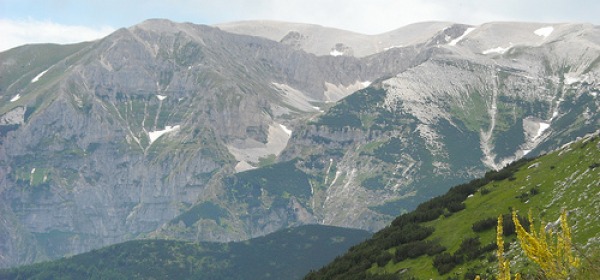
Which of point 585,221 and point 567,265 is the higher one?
point 567,265

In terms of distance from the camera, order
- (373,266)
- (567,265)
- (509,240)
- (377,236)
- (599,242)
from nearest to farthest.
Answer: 1. (567,265)
2. (599,242)
3. (509,240)
4. (373,266)
5. (377,236)

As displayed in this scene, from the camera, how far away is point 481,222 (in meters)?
84.4

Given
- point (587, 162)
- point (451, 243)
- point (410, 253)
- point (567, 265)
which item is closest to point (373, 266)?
point (410, 253)

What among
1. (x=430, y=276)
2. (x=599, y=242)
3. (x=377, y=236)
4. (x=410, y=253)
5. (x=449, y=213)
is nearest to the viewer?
(x=599, y=242)

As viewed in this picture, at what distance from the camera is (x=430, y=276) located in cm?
7919

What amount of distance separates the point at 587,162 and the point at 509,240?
52.9ft

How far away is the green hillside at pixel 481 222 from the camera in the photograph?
236 feet

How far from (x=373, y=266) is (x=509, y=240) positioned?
25.0 meters

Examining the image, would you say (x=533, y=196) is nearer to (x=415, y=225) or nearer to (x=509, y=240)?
(x=509, y=240)

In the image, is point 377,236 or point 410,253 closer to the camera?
point 410,253

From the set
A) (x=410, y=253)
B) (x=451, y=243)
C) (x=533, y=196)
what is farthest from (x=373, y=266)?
(x=533, y=196)

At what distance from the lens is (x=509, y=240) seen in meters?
74.2

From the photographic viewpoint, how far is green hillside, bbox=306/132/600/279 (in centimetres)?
7194

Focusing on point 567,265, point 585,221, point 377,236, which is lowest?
point 377,236
